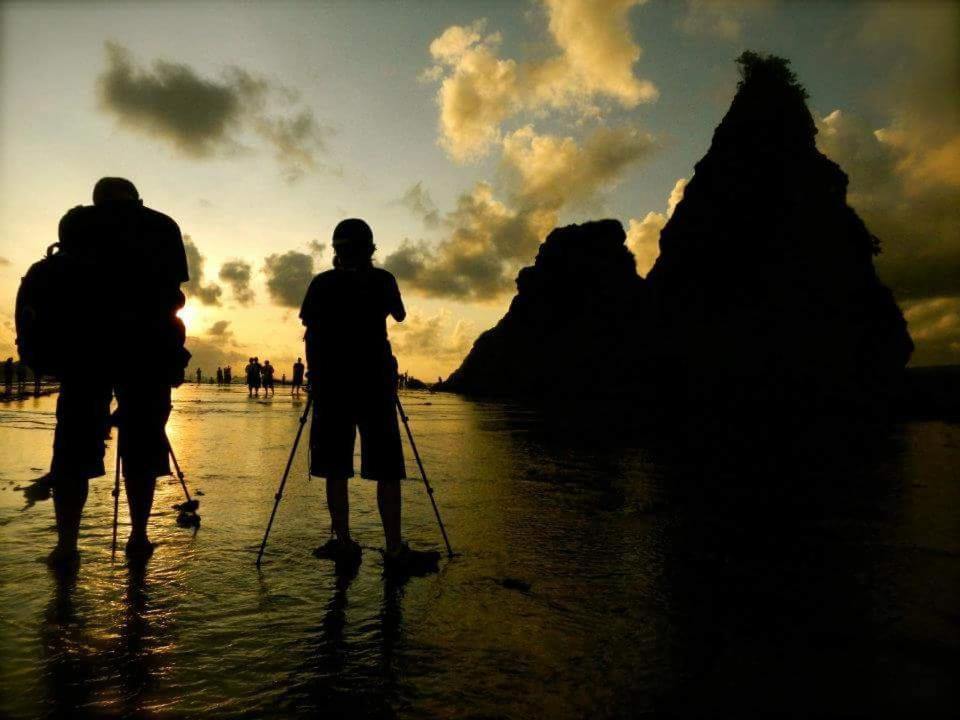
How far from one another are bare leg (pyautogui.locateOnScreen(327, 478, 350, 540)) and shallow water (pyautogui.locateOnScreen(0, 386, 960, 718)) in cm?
24

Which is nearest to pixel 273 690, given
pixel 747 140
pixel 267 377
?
pixel 267 377

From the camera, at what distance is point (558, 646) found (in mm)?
2590

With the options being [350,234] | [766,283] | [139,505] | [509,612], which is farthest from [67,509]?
[766,283]

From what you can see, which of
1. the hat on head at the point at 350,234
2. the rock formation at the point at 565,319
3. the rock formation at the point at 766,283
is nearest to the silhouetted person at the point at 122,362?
the hat on head at the point at 350,234

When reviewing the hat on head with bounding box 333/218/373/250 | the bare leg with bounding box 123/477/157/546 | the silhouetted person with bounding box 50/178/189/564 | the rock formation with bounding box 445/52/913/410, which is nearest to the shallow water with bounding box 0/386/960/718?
the bare leg with bounding box 123/477/157/546

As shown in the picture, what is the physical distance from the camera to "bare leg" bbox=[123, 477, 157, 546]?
12.3 ft

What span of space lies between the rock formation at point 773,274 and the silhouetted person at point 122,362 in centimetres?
4062

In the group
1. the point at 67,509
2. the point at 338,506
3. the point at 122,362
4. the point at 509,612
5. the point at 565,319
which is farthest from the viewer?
the point at 565,319

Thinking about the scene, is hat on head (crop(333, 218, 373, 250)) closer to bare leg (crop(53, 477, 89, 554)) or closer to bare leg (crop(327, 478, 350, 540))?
bare leg (crop(327, 478, 350, 540))

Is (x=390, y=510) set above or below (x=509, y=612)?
above

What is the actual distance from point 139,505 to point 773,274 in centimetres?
5071

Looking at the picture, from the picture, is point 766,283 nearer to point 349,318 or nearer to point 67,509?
point 349,318

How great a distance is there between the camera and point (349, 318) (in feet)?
13.0

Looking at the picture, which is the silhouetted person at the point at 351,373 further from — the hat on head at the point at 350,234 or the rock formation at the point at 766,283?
the rock formation at the point at 766,283
